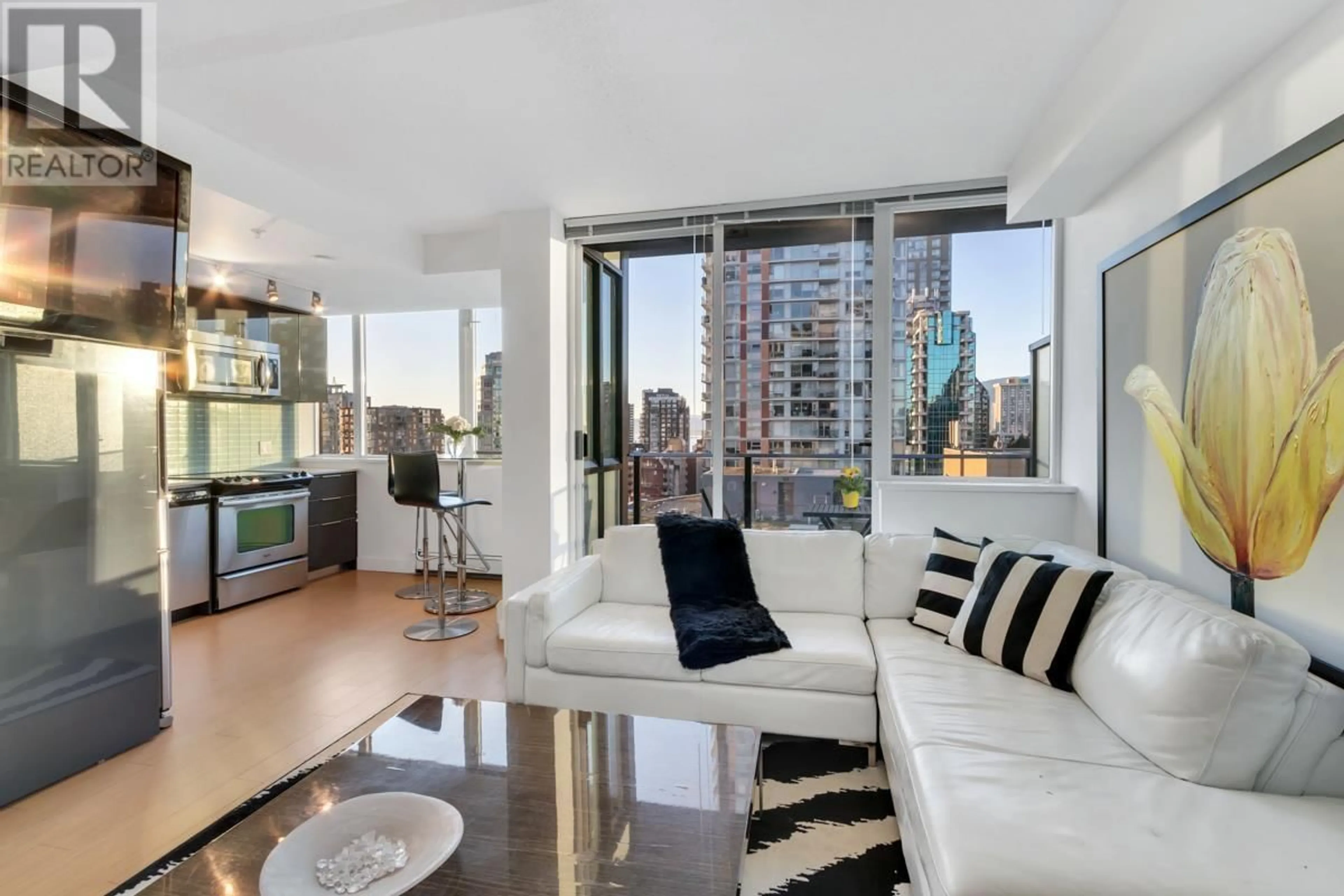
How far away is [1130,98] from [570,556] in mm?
3373

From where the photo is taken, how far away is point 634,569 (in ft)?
9.53

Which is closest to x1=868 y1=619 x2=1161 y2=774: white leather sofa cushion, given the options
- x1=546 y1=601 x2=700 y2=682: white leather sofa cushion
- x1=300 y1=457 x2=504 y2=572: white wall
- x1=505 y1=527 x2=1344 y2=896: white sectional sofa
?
x1=505 y1=527 x2=1344 y2=896: white sectional sofa

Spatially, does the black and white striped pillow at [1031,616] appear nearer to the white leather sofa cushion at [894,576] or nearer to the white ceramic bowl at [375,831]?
the white leather sofa cushion at [894,576]

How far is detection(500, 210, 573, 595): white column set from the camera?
3.51m

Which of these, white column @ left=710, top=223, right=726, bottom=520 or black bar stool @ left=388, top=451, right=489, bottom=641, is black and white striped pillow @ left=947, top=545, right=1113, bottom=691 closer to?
white column @ left=710, top=223, right=726, bottom=520

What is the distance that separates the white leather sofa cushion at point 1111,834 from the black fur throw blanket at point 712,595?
902mm

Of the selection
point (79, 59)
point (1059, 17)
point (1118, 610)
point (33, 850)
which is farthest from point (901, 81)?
point (33, 850)

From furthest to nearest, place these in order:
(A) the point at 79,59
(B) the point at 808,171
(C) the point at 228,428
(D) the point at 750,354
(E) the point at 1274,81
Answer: (C) the point at 228,428 < (D) the point at 750,354 < (B) the point at 808,171 < (A) the point at 79,59 < (E) the point at 1274,81

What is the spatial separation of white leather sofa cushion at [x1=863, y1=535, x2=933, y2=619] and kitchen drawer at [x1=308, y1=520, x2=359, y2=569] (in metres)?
4.40

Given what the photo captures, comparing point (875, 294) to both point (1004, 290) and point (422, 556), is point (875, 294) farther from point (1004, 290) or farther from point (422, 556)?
point (422, 556)

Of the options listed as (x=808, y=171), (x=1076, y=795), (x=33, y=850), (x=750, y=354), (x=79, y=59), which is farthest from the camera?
(x=750, y=354)

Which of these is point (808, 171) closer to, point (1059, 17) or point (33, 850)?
point (1059, 17)

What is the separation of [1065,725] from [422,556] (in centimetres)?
421

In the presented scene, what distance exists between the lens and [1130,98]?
182 centimetres
